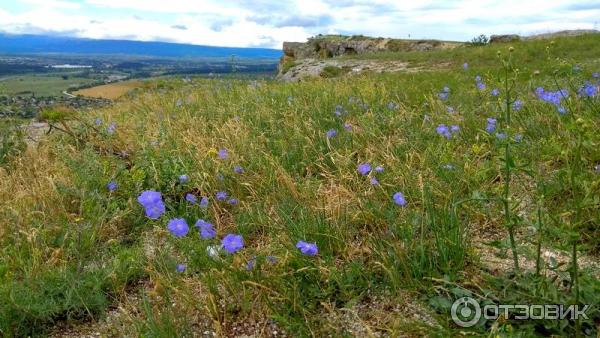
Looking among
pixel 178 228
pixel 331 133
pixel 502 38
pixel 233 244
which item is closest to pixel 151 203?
pixel 178 228

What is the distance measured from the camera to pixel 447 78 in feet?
28.8

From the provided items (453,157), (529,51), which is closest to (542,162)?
(453,157)

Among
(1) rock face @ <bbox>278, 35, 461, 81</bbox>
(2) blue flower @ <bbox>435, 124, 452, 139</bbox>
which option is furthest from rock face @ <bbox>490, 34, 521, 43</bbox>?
(2) blue flower @ <bbox>435, 124, 452, 139</bbox>

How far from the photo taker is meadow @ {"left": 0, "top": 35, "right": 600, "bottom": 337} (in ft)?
6.61

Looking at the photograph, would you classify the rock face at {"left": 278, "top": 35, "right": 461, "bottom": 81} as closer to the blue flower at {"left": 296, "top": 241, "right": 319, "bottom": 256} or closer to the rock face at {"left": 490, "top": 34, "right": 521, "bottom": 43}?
the rock face at {"left": 490, "top": 34, "right": 521, "bottom": 43}

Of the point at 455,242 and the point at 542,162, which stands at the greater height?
the point at 542,162

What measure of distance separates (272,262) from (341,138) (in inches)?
78.9

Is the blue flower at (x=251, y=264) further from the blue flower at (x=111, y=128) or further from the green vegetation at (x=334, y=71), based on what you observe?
the green vegetation at (x=334, y=71)

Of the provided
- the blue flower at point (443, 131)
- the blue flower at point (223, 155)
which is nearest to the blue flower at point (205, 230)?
the blue flower at point (223, 155)

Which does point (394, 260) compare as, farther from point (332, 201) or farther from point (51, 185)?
point (51, 185)

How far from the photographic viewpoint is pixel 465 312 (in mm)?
1941

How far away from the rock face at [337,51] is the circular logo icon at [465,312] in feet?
41.0

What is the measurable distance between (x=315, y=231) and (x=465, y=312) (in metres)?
0.93

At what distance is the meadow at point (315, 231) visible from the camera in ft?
6.61
